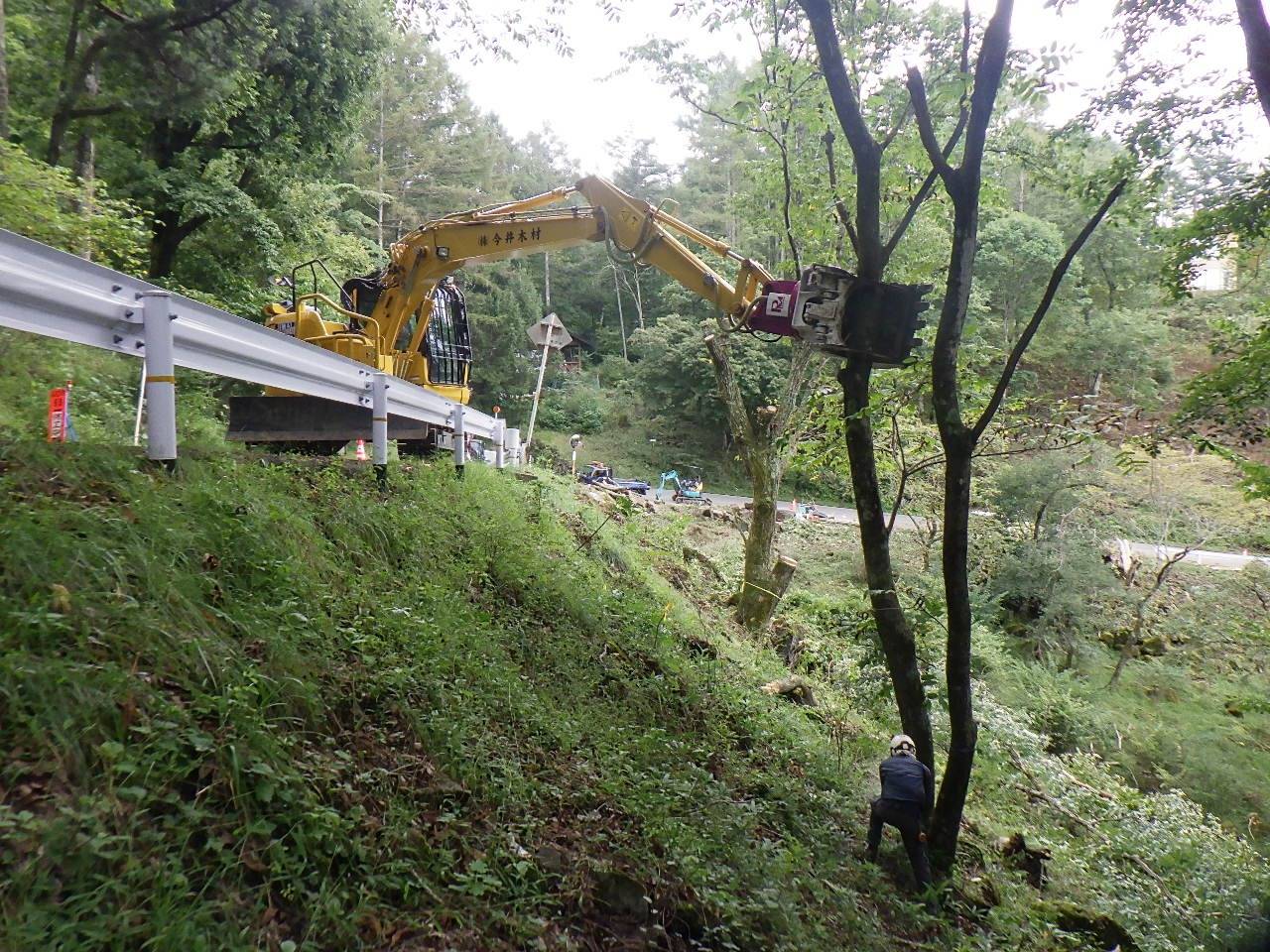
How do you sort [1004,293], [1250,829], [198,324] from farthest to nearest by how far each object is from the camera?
[1004,293] < [1250,829] < [198,324]

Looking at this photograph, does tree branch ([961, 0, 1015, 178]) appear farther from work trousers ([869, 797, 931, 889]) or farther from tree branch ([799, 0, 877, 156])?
work trousers ([869, 797, 931, 889])

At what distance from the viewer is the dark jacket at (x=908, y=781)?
5.36m

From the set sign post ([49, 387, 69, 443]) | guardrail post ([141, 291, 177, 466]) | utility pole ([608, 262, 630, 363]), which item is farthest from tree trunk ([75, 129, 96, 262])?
utility pole ([608, 262, 630, 363])

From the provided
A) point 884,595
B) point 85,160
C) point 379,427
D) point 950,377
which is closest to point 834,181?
point 950,377

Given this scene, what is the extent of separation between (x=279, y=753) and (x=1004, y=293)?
32032mm

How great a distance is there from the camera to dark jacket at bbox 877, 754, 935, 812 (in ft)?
17.6

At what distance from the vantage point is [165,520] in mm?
3334

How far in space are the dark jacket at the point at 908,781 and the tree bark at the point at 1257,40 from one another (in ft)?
17.0

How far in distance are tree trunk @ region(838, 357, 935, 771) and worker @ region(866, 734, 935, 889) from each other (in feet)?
1.81

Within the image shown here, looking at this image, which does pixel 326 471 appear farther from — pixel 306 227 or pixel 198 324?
pixel 306 227

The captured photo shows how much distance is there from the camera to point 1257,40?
16.0 feet

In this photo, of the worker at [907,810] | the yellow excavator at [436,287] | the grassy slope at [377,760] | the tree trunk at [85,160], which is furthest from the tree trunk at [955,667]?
the tree trunk at [85,160]

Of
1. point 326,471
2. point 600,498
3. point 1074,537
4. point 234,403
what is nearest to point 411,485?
point 326,471

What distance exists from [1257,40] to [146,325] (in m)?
6.98
